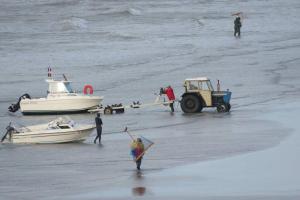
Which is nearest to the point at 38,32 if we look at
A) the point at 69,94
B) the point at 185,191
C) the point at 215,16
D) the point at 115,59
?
the point at 215,16

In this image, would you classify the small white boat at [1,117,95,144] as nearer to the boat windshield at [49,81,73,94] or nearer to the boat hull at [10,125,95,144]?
the boat hull at [10,125,95,144]

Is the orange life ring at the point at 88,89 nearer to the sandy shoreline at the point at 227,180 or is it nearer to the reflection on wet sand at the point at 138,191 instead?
the sandy shoreline at the point at 227,180

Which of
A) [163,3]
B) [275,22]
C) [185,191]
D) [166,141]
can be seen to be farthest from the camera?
[163,3]

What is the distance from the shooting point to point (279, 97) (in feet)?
132

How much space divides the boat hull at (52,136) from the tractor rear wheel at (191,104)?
6.60 meters

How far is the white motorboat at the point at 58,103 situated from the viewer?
39.5m

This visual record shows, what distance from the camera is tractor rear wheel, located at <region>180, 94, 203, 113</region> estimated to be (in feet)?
123

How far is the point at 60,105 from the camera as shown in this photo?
39656 millimetres

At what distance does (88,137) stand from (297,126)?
20.7 ft

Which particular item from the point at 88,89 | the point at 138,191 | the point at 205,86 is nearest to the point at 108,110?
the point at 205,86

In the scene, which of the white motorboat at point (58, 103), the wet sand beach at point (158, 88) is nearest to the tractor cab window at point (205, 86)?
the wet sand beach at point (158, 88)

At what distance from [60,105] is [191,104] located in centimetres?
525

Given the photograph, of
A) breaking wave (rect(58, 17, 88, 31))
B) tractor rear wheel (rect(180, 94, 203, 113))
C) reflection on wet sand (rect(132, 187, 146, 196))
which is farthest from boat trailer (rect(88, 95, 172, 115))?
breaking wave (rect(58, 17, 88, 31))

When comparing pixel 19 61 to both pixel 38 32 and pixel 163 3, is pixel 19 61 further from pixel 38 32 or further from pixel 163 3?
pixel 163 3
